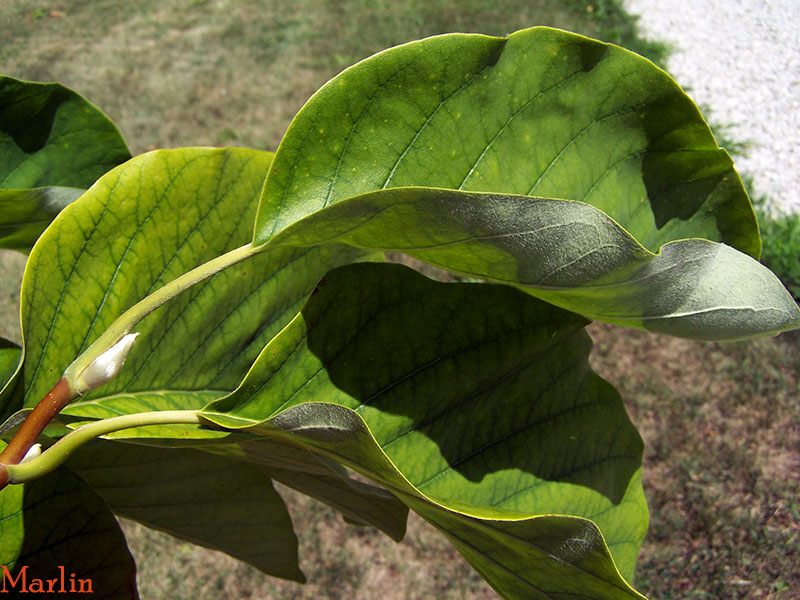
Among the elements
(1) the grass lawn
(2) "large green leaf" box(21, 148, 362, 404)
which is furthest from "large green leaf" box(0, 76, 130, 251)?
(1) the grass lawn

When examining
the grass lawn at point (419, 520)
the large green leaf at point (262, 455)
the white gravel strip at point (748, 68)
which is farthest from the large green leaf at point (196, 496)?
the white gravel strip at point (748, 68)

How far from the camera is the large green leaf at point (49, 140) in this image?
934mm

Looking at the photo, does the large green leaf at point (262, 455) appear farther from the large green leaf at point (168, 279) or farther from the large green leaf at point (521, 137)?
the large green leaf at point (521, 137)

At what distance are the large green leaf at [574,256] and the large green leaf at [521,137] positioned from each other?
0.25ft

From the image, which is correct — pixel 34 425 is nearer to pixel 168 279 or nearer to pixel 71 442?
pixel 71 442

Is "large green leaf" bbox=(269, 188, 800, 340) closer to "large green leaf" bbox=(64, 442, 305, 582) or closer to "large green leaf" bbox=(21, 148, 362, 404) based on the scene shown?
"large green leaf" bbox=(21, 148, 362, 404)

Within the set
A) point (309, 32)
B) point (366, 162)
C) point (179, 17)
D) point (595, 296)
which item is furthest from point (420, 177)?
point (179, 17)

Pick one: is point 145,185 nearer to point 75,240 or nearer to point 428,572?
point 75,240

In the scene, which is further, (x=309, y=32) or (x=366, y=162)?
(x=309, y=32)

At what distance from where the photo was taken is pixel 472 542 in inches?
22.9

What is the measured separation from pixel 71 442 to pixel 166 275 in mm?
261

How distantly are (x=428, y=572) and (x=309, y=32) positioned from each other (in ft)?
11.1

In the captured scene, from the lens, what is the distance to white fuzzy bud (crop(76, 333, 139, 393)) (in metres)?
0.58

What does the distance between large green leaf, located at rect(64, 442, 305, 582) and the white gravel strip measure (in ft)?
11.5
